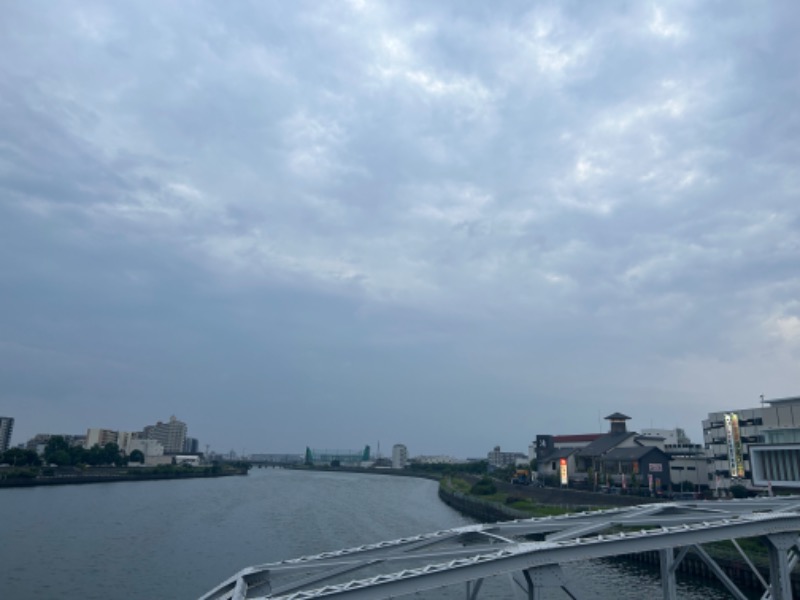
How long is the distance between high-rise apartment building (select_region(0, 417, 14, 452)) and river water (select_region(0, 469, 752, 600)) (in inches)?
5059

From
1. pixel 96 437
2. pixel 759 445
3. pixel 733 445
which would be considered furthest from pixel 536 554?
pixel 96 437

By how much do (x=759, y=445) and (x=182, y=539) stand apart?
43124 mm

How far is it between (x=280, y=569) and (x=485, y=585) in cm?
2040

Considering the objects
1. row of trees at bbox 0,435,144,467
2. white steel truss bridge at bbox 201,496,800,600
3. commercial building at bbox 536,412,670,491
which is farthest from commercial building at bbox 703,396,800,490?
row of trees at bbox 0,435,144,467

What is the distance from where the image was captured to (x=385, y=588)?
943cm

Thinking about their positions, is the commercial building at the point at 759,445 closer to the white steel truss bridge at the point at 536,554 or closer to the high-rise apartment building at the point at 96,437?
the white steel truss bridge at the point at 536,554

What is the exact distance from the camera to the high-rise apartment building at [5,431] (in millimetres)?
184125

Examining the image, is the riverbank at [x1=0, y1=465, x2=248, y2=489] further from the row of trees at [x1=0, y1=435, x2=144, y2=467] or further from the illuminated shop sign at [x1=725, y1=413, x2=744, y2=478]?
the illuminated shop sign at [x1=725, y1=413, x2=744, y2=478]

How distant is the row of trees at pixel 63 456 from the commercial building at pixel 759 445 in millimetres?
114726

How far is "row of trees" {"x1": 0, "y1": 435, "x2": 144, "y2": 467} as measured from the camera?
111m

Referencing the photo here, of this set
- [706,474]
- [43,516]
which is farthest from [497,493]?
[43,516]

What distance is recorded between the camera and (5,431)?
18600cm

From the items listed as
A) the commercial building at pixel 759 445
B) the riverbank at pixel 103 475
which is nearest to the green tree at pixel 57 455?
the riverbank at pixel 103 475

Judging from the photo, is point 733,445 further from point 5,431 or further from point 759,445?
point 5,431
